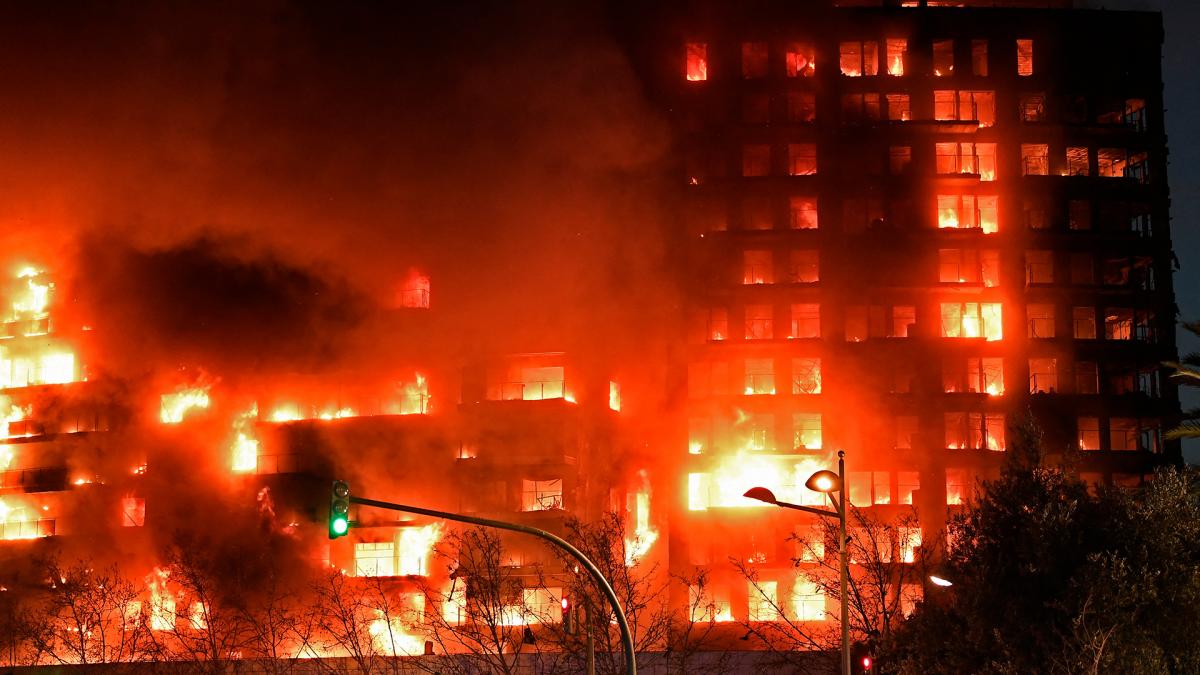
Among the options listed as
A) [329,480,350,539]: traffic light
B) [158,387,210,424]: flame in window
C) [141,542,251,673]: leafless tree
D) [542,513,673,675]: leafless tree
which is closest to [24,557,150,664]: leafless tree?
[141,542,251,673]: leafless tree

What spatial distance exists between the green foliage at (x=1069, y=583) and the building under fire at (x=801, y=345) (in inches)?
1595

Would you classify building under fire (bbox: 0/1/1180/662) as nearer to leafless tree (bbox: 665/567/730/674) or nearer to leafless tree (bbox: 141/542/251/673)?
leafless tree (bbox: 665/567/730/674)

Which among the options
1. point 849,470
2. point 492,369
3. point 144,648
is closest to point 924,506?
point 849,470

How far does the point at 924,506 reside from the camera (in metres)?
74.4

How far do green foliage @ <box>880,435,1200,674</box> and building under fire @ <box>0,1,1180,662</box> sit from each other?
40511mm

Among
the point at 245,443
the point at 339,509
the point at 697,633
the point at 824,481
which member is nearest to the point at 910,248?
the point at 697,633

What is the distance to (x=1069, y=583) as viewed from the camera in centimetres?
2786

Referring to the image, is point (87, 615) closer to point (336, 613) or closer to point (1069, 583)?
point (336, 613)

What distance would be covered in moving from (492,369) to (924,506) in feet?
81.9

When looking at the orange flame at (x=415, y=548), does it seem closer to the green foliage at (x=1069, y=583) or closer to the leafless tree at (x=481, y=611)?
the leafless tree at (x=481, y=611)

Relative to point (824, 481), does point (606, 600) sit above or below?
below

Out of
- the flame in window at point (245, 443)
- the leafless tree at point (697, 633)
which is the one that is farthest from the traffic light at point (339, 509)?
the flame in window at point (245, 443)

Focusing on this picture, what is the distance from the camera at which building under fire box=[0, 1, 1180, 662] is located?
7294 cm

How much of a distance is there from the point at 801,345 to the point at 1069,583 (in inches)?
1942
